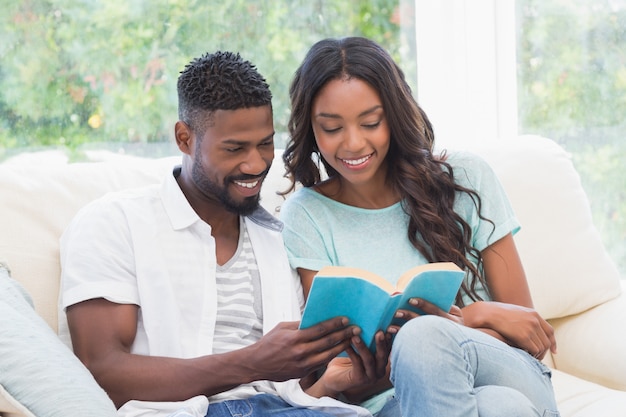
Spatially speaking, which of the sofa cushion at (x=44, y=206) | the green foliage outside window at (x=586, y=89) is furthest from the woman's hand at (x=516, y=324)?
the green foliage outside window at (x=586, y=89)

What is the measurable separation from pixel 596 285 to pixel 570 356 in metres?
0.20

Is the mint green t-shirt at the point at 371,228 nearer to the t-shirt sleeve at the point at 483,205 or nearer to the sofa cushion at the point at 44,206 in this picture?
the t-shirt sleeve at the point at 483,205

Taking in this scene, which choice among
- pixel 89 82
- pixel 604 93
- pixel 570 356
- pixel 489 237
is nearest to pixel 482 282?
pixel 489 237

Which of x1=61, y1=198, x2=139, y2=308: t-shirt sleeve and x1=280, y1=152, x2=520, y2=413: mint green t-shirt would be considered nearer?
x1=61, y1=198, x2=139, y2=308: t-shirt sleeve

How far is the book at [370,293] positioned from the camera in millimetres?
1473

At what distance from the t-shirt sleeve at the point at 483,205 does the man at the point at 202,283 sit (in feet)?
1.40

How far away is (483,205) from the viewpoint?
6.59 feet

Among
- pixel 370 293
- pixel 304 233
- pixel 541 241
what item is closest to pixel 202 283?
pixel 304 233

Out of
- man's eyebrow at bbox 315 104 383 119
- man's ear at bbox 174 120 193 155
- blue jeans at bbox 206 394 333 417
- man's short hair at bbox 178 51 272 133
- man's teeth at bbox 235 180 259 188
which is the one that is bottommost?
blue jeans at bbox 206 394 333 417

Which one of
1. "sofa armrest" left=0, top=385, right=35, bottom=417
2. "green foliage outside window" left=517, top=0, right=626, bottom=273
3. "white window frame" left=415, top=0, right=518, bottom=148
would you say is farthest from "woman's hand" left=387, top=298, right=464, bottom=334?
"white window frame" left=415, top=0, right=518, bottom=148

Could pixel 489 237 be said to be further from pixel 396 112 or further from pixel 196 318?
pixel 196 318

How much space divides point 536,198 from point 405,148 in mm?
Result: 483

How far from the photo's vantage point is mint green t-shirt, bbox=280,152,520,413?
196 centimetres

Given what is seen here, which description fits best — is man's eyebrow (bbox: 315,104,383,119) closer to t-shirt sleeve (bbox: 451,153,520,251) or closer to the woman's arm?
t-shirt sleeve (bbox: 451,153,520,251)
